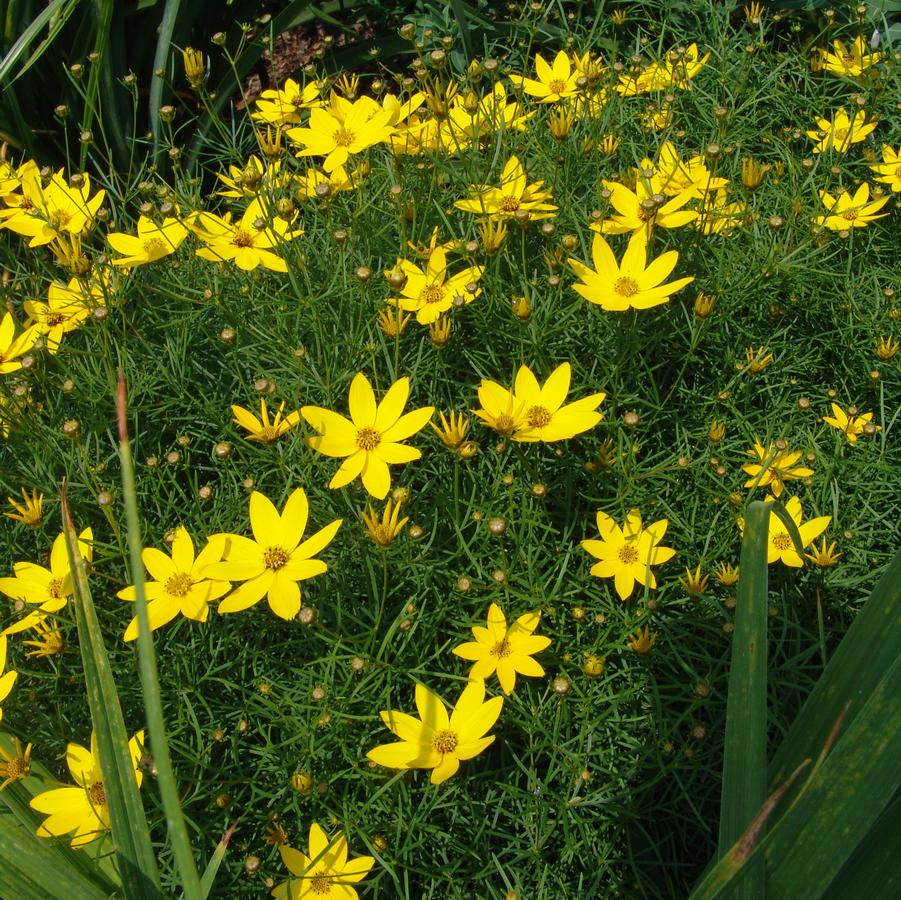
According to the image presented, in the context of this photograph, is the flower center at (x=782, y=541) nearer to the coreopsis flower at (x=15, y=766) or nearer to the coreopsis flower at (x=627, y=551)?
the coreopsis flower at (x=627, y=551)

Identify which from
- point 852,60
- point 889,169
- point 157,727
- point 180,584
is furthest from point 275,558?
point 852,60

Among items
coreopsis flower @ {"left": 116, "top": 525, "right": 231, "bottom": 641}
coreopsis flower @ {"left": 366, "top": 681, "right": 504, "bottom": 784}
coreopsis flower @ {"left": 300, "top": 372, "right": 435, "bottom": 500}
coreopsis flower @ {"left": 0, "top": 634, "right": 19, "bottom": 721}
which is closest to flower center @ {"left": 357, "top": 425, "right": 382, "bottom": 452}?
coreopsis flower @ {"left": 300, "top": 372, "right": 435, "bottom": 500}

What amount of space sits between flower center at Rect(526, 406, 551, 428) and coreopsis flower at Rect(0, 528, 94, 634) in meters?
0.62

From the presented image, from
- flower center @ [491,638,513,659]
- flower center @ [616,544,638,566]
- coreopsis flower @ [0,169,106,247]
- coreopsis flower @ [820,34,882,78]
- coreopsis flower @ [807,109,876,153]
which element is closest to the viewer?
flower center @ [491,638,513,659]

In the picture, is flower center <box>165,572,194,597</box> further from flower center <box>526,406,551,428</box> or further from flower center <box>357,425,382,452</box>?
flower center <box>526,406,551,428</box>

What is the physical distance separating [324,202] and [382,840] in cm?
100

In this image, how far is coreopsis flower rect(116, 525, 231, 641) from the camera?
113 centimetres

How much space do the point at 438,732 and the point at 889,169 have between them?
1.41 meters

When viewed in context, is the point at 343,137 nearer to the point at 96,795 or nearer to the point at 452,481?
the point at 452,481

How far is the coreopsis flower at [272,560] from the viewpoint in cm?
110

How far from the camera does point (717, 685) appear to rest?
1.32 metres

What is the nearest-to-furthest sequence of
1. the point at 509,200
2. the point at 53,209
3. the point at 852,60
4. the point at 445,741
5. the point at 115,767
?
the point at 115,767 < the point at 445,741 < the point at 509,200 < the point at 53,209 < the point at 852,60

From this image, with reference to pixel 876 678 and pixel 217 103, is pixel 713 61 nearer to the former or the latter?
pixel 217 103

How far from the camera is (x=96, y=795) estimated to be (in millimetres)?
1141
